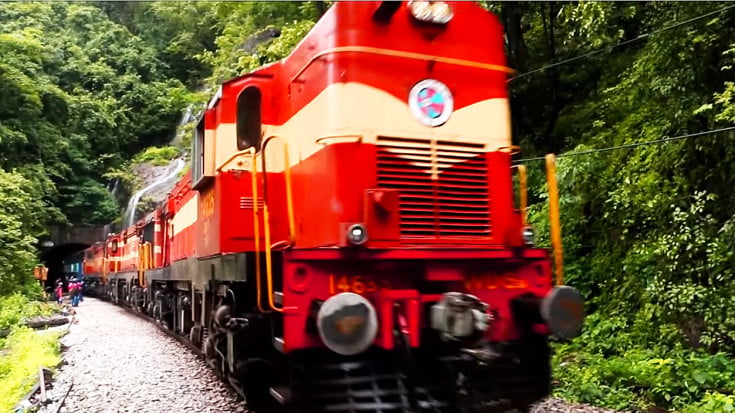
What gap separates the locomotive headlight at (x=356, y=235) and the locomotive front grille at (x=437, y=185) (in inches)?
16.9

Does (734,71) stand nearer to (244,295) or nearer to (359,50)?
(359,50)

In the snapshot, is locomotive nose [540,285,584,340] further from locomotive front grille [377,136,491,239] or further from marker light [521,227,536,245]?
locomotive front grille [377,136,491,239]

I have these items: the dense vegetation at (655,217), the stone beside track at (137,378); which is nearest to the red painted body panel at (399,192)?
the stone beside track at (137,378)

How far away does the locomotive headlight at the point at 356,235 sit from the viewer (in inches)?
152

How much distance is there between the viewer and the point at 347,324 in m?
3.58

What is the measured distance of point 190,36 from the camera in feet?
142

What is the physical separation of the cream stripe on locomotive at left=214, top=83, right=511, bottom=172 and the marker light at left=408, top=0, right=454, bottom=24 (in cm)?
64

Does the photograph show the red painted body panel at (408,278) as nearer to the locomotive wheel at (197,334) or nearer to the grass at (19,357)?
the locomotive wheel at (197,334)

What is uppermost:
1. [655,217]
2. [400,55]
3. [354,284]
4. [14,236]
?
[400,55]

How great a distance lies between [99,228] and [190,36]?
51.6 feet

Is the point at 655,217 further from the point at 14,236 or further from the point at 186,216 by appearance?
the point at 14,236

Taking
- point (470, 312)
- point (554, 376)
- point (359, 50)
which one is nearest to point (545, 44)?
point (554, 376)

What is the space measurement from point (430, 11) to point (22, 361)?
8.09 meters

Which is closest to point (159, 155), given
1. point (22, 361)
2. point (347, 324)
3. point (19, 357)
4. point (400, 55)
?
point (19, 357)
